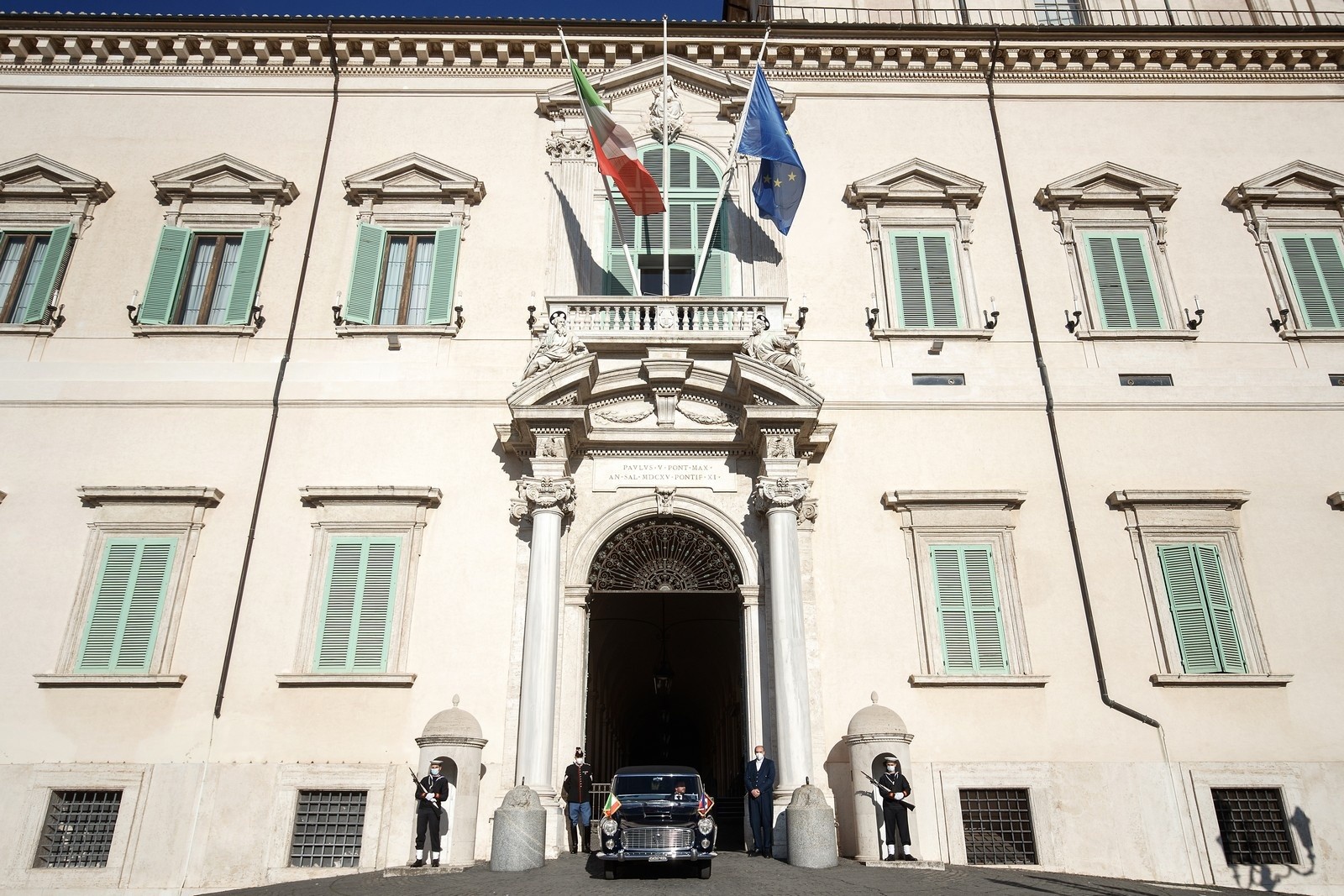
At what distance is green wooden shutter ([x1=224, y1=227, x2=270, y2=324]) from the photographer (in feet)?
50.1

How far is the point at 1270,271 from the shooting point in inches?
620

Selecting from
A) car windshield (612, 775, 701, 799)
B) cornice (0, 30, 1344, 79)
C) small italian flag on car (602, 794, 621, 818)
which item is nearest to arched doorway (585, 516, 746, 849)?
car windshield (612, 775, 701, 799)

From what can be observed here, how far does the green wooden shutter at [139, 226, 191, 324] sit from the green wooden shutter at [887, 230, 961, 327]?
1127cm

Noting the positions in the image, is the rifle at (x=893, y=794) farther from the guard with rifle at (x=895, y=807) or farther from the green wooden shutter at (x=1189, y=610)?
the green wooden shutter at (x=1189, y=610)

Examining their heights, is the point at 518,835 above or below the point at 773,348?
below

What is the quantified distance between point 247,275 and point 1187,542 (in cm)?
1457

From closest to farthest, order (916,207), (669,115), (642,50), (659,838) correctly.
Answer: (659,838)
(916,207)
(669,115)
(642,50)

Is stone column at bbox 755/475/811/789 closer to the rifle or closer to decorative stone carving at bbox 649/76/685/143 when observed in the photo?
the rifle

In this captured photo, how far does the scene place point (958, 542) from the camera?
13.7 meters

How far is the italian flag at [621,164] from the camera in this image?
15102mm

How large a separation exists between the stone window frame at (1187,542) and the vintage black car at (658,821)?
6602 millimetres

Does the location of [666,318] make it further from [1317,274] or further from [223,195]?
[1317,274]

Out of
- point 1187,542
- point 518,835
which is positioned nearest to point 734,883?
point 518,835

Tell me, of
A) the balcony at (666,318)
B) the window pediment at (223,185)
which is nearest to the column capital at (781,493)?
the balcony at (666,318)
